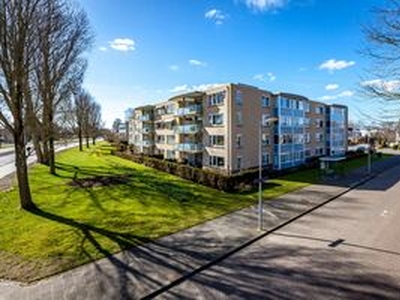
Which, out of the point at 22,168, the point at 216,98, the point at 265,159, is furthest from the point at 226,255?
the point at 265,159

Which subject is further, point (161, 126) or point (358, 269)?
point (161, 126)

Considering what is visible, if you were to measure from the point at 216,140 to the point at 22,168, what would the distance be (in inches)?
958

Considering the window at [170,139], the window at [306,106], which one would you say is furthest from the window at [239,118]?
the window at [170,139]

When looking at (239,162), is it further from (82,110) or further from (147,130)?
(82,110)

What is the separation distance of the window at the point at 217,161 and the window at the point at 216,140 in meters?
1.59

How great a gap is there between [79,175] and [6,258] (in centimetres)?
2294

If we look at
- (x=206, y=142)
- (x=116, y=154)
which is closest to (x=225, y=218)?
(x=206, y=142)

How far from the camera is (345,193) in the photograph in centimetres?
2727

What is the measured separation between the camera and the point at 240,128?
129 feet

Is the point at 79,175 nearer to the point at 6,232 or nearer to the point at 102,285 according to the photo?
the point at 6,232

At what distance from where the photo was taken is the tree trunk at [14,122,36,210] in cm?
1928

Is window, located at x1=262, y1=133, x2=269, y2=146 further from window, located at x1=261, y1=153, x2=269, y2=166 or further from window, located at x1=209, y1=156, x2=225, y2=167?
window, located at x1=209, y1=156, x2=225, y2=167

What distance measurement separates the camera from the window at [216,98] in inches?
1565

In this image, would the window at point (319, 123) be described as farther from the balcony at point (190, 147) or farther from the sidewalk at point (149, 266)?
the sidewalk at point (149, 266)
